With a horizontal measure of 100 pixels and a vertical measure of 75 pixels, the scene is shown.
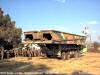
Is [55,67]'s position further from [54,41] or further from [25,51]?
[25,51]

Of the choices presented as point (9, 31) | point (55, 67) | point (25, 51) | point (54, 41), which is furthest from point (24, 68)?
point (25, 51)

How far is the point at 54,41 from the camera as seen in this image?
2586 centimetres

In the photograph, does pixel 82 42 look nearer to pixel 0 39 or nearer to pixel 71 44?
pixel 71 44

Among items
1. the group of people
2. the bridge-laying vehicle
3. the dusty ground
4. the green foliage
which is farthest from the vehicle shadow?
the group of people

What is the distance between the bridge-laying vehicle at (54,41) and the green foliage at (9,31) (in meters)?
2.93

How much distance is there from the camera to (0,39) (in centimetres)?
2983

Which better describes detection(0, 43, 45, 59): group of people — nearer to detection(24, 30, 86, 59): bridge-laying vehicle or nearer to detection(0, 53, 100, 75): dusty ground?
detection(24, 30, 86, 59): bridge-laying vehicle

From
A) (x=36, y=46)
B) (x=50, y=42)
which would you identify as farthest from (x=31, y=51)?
(x=50, y=42)

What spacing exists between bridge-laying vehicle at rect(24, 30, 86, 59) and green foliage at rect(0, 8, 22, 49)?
2.93 metres

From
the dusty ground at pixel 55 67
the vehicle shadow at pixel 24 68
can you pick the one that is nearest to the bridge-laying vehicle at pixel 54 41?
the dusty ground at pixel 55 67

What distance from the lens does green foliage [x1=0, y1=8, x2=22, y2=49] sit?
29683mm

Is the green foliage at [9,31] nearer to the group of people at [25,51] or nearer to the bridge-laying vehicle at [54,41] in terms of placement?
the group of people at [25,51]

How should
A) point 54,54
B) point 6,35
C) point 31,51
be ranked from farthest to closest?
point 31,51, point 6,35, point 54,54

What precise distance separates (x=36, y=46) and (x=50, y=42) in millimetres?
4934
